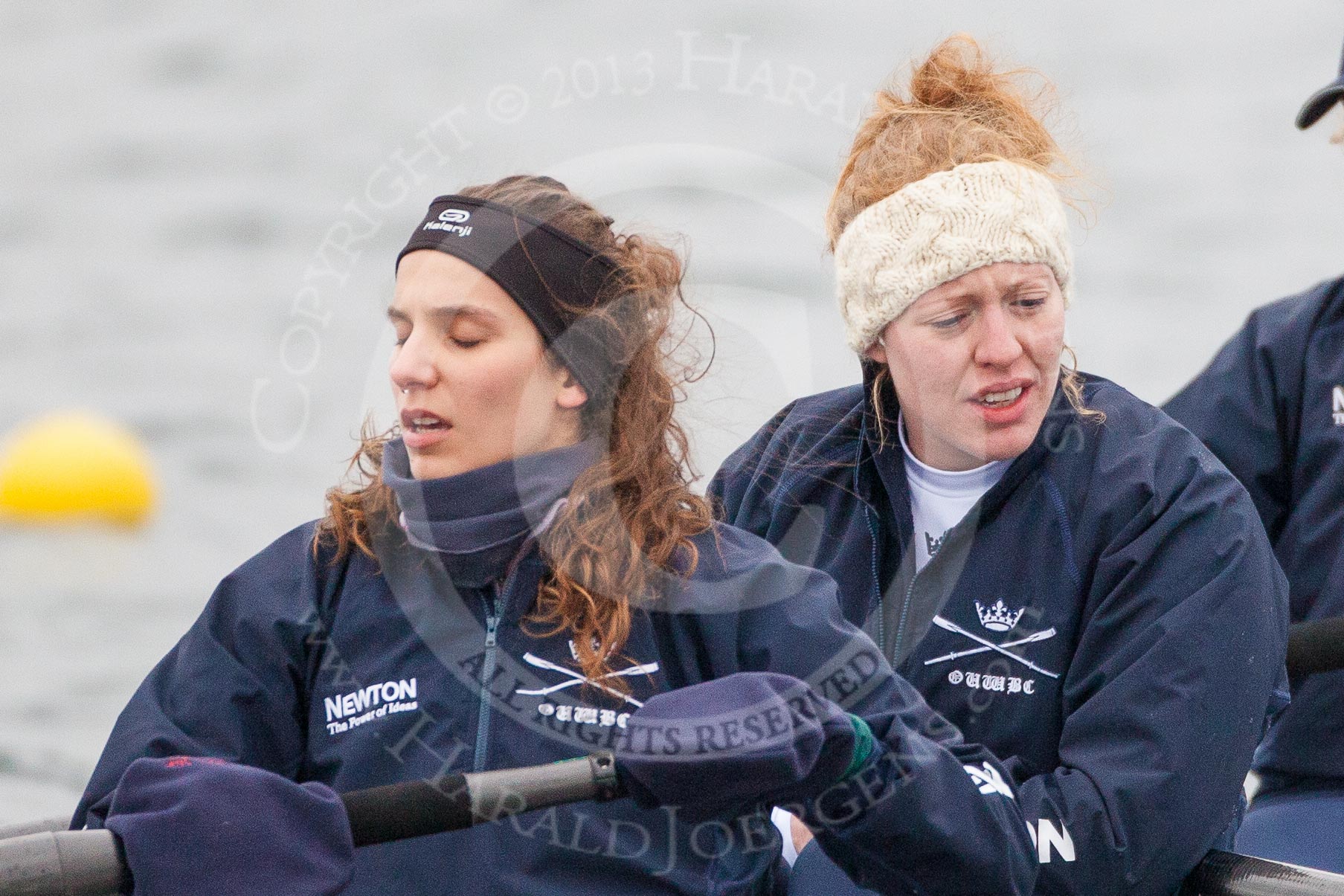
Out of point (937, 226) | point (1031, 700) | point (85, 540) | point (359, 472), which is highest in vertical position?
point (937, 226)

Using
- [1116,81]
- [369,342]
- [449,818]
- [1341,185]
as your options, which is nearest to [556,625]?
[449,818]

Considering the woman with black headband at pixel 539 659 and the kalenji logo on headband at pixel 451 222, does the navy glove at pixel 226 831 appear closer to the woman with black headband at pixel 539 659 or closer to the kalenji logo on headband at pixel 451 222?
the woman with black headband at pixel 539 659

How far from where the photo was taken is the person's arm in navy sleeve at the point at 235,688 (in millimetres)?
1736

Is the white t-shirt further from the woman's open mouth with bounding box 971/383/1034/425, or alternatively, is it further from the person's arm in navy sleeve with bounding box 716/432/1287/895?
the person's arm in navy sleeve with bounding box 716/432/1287/895

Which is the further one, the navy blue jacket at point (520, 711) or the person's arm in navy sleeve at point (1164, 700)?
the person's arm in navy sleeve at point (1164, 700)

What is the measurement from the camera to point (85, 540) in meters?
4.87

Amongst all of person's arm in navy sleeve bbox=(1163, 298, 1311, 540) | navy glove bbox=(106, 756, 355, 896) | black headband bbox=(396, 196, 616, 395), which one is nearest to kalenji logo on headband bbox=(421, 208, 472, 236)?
black headband bbox=(396, 196, 616, 395)

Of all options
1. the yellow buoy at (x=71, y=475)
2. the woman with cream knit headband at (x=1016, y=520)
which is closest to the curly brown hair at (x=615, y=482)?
the woman with cream knit headband at (x=1016, y=520)

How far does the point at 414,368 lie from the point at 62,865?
0.60 meters

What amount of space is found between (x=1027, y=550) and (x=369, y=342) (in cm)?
304

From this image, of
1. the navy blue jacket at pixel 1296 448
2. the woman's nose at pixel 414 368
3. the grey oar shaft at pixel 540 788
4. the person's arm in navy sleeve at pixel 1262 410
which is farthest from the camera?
the person's arm in navy sleeve at pixel 1262 410

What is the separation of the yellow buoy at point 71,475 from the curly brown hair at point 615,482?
10.1 feet

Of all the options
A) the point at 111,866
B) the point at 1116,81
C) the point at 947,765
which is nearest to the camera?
the point at 111,866

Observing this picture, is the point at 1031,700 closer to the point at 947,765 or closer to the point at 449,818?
the point at 947,765
